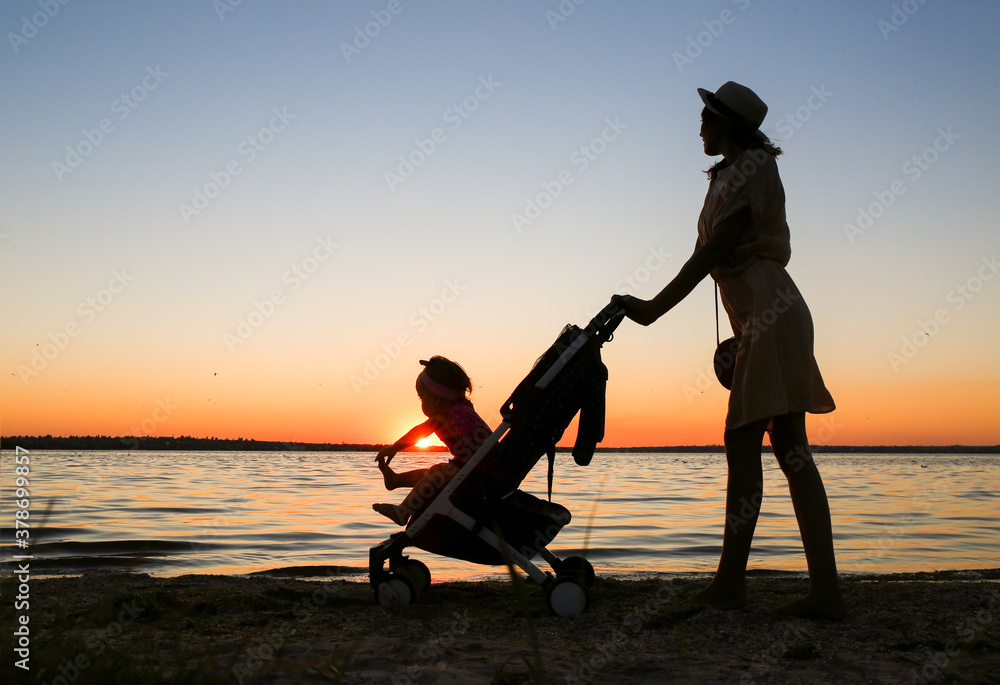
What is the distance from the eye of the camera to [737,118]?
3322 millimetres

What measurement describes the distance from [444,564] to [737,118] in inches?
160

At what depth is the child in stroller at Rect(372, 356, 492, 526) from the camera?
12.2ft

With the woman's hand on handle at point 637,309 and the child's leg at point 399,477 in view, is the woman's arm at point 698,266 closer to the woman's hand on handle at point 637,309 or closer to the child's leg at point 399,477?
the woman's hand on handle at point 637,309

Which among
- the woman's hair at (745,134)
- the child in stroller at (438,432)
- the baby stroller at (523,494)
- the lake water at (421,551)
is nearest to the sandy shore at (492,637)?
the baby stroller at (523,494)

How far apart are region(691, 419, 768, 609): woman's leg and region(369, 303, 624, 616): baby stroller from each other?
1.83ft

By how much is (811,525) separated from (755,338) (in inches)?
30.5

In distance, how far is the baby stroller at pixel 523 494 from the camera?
340 centimetres

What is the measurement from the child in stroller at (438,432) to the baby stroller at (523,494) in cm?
8

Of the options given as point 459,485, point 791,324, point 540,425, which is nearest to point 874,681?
point 791,324

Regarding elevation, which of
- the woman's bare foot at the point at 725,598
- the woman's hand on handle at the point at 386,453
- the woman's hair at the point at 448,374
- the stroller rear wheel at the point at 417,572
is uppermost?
the woman's hair at the point at 448,374

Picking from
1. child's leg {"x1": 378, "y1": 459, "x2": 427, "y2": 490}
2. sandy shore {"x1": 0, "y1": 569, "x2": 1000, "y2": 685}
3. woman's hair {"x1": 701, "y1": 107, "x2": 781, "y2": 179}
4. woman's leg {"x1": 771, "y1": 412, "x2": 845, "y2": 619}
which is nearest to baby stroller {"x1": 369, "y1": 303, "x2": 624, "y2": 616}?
sandy shore {"x1": 0, "y1": 569, "x2": 1000, "y2": 685}

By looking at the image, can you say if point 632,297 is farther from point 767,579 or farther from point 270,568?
point 270,568

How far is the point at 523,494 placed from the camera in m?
3.65

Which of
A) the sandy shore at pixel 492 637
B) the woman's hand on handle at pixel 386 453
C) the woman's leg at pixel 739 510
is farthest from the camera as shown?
the woman's hand on handle at pixel 386 453
